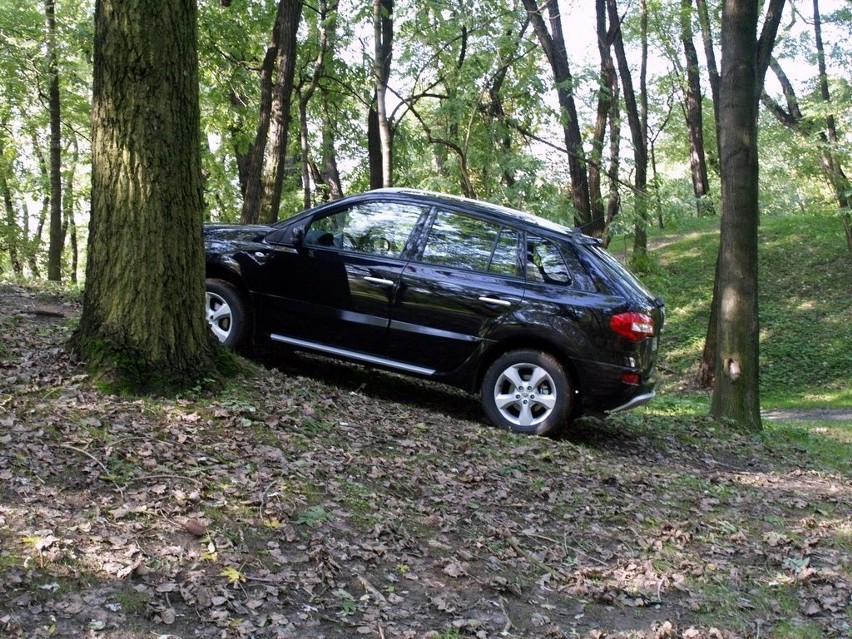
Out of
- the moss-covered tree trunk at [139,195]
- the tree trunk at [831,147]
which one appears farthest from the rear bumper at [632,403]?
the tree trunk at [831,147]

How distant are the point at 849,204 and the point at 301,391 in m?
19.7

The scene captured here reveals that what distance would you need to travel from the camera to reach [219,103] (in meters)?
16.3

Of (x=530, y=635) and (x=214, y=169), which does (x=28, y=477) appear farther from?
(x=214, y=169)

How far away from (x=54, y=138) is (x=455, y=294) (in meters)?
15.0

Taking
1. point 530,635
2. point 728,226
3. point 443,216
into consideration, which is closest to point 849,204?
point 728,226

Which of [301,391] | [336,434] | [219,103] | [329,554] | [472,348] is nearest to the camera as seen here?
[329,554]

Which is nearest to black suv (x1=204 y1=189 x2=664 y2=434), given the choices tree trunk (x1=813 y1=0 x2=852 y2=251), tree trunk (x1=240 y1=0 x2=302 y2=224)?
tree trunk (x1=240 y1=0 x2=302 y2=224)

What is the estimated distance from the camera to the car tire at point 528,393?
7207mm

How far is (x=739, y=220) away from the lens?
31.3ft

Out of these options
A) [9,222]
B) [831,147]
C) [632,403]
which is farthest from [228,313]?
[9,222]

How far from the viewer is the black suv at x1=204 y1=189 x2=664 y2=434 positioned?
7.20 metres

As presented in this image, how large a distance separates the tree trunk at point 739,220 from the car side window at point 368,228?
4067 millimetres

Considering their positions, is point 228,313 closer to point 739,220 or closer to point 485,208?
point 485,208

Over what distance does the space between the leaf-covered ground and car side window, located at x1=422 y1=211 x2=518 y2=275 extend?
150cm
